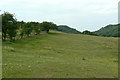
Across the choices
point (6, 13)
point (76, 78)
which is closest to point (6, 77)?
point (76, 78)

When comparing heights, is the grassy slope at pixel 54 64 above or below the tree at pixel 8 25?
below

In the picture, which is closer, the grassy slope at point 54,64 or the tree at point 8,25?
the grassy slope at point 54,64

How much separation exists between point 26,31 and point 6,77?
50333 mm

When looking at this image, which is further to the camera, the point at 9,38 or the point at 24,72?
the point at 9,38

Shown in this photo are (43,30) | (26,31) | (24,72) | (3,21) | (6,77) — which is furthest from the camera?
(43,30)

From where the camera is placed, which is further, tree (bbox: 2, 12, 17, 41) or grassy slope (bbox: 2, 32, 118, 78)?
tree (bbox: 2, 12, 17, 41)

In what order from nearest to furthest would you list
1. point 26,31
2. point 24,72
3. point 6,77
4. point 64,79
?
point 6,77, point 64,79, point 24,72, point 26,31

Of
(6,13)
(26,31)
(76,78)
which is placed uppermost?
(6,13)

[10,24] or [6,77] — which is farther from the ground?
[10,24]

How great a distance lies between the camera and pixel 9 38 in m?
48.5

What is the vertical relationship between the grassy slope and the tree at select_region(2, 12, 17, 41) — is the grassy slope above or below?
below

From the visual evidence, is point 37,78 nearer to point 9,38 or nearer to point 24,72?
point 24,72

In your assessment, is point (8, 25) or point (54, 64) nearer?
point (54, 64)

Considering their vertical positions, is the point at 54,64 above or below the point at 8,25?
below
